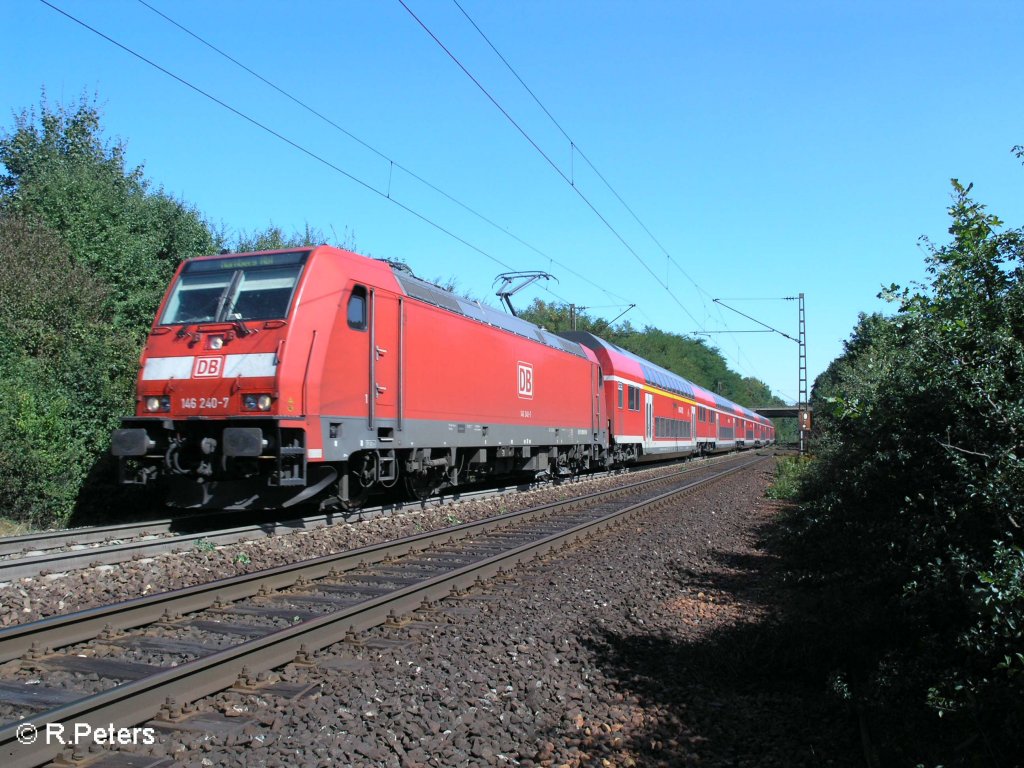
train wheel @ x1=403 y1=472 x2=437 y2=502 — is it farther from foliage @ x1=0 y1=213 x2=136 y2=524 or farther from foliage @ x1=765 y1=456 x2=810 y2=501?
foliage @ x1=765 y1=456 x2=810 y2=501

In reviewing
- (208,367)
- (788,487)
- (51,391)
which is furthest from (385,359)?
(788,487)

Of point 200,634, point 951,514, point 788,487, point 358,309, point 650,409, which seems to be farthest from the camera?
point 650,409

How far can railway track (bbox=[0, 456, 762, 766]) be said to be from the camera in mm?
4102

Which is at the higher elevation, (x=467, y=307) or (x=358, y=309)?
(x=467, y=307)

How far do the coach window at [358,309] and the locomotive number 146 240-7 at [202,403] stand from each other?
1.92m

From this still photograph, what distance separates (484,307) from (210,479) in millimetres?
6927

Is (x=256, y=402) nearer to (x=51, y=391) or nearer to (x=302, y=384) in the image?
(x=302, y=384)

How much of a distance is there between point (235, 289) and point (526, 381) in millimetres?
7695

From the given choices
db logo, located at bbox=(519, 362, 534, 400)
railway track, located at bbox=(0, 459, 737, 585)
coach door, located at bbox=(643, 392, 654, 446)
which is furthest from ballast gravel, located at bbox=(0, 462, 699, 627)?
coach door, located at bbox=(643, 392, 654, 446)

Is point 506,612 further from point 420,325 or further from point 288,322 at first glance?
point 420,325

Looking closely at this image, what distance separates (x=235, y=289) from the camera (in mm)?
10438

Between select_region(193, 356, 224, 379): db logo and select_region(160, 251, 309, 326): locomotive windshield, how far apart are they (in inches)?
21.6

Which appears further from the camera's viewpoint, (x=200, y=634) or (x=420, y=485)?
(x=420, y=485)

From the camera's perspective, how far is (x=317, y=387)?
992 cm
